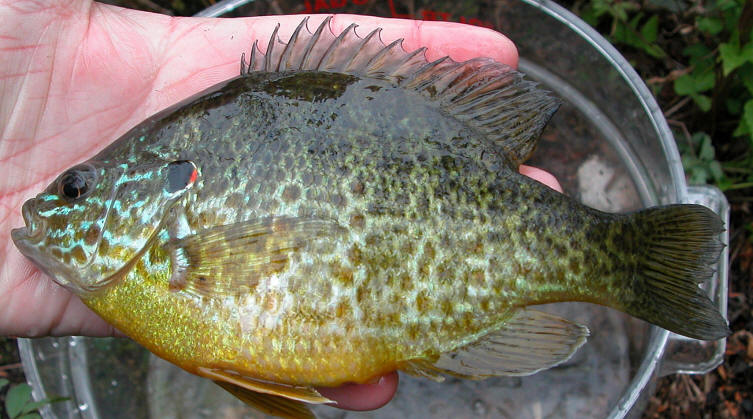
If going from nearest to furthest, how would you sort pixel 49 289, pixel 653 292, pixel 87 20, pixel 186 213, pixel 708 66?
1. pixel 186 213
2. pixel 653 292
3. pixel 49 289
4. pixel 87 20
5. pixel 708 66

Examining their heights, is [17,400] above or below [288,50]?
below

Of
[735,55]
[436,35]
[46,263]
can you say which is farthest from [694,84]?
[46,263]

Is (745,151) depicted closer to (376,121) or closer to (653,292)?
(653,292)

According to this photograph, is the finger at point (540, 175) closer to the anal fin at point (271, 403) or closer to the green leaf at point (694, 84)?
the green leaf at point (694, 84)

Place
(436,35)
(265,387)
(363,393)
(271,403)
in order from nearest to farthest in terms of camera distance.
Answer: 1. (265,387)
2. (271,403)
3. (363,393)
4. (436,35)

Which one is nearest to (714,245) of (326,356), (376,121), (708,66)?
(376,121)

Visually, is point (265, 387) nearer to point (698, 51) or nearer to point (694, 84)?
point (694, 84)
